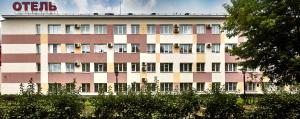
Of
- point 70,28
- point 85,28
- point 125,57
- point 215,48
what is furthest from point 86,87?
point 215,48

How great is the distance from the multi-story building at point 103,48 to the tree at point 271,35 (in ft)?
76.7

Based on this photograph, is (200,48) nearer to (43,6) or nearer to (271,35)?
(43,6)

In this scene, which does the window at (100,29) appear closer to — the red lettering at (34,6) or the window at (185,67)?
the red lettering at (34,6)

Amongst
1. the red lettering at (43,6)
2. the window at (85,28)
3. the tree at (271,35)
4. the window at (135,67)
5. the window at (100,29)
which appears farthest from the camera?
the window at (135,67)

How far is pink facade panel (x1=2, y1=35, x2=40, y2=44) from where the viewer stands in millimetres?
56469

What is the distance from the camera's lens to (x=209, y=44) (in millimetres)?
57500

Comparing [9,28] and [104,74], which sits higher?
[9,28]

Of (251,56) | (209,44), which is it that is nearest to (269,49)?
(251,56)

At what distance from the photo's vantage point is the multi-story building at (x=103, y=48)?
56.8 meters

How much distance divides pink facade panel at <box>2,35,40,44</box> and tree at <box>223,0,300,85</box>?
29.3 m

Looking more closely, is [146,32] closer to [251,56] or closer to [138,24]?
[138,24]

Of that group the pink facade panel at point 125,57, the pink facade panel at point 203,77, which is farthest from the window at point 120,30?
the pink facade panel at point 203,77

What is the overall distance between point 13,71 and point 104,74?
416 inches

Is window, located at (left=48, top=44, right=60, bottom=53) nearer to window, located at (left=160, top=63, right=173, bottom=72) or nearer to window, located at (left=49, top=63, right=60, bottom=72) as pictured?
window, located at (left=49, top=63, right=60, bottom=72)
